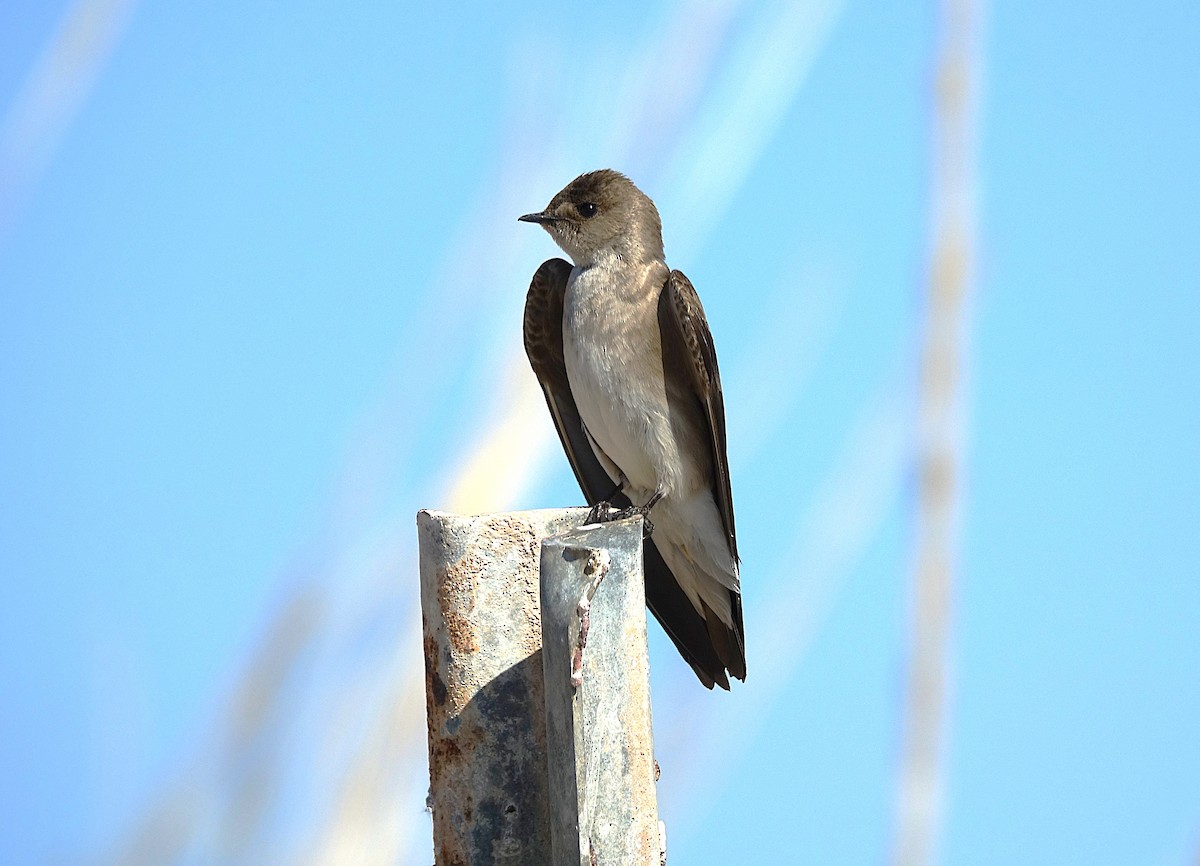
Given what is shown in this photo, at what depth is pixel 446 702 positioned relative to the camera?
2184mm

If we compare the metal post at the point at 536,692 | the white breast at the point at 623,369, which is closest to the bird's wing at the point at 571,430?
the white breast at the point at 623,369

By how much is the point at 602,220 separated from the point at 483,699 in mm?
1765

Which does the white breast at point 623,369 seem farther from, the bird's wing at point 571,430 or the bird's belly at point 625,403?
the bird's wing at point 571,430

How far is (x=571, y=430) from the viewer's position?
3.76m

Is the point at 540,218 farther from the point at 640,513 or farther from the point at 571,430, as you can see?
the point at 640,513

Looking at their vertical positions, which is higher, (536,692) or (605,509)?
(605,509)

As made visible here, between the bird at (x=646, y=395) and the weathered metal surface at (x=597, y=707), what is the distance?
119 centimetres

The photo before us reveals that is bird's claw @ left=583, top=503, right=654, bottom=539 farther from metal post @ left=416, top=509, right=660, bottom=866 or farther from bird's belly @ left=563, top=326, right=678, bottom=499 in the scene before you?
metal post @ left=416, top=509, right=660, bottom=866

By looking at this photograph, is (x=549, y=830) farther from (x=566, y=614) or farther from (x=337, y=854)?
(x=337, y=854)

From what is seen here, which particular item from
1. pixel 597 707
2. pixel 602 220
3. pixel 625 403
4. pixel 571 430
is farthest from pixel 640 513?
pixel 597 707

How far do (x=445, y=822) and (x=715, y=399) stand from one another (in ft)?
4.89

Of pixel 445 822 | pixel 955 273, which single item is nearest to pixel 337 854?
pixel 445 822

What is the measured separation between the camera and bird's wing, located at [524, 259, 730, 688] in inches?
138

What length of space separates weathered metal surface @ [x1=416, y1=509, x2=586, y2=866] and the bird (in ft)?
3.40
